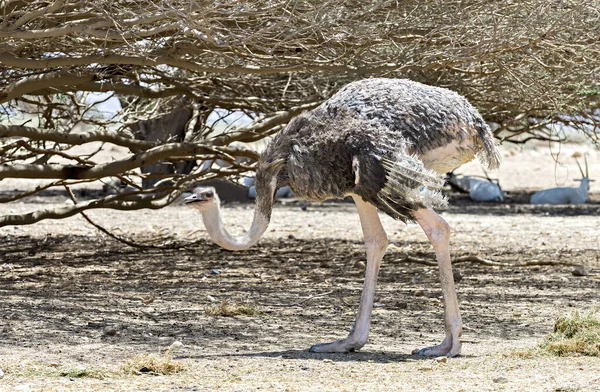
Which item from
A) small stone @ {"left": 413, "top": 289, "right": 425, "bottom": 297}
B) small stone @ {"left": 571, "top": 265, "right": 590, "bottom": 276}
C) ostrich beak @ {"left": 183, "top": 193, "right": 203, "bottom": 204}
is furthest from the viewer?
small stone @ {"left": 571, "top": 265, "right": 590, "bottom": 276}

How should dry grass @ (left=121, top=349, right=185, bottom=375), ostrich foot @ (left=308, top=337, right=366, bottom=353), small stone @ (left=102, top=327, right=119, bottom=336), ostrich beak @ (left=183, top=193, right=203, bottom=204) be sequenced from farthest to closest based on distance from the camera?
small stone @ (left=102, top=327, right=119, bottom=336), ostrich beak @ (left=183, top=193, right=203, bottom=204), ostrich foot @ (left=308, top=337, right=366, bottom=353), dry grass @ (left=121, top=349, right=185, bottom=375)

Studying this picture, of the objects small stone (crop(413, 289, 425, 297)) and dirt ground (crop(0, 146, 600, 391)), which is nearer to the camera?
dirt ground (crop(0, 146, 600, 391))

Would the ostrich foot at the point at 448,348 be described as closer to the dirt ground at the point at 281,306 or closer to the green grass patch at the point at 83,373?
Result: the dirt ground at the point at 281,306

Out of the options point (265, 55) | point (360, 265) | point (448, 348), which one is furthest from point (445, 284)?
point (360, 265)

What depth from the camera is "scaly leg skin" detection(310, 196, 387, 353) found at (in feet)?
20.5

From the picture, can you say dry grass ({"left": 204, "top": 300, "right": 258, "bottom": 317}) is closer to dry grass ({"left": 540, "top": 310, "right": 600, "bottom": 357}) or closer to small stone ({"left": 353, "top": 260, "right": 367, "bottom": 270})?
dry grass ({"left": 540, "top": 310, "right": 600, "bottom": 357})

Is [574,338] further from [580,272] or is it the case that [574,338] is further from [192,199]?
[580,272]

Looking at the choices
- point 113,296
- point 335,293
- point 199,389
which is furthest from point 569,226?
point 199,389

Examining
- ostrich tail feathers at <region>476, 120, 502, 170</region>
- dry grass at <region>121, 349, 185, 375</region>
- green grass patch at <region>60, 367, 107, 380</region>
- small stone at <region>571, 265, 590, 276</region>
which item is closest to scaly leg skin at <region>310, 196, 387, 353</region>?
ostrich tail feathers at <region>476, 120, 502, 170</region>

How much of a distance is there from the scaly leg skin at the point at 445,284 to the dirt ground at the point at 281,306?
12cm

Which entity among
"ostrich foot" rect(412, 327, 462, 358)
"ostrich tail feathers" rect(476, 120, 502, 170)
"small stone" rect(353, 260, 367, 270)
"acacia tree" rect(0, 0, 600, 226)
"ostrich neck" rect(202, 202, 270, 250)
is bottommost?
"ostrich foot" rect(412, 327, 462, 358)

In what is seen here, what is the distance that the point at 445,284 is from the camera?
618 cm

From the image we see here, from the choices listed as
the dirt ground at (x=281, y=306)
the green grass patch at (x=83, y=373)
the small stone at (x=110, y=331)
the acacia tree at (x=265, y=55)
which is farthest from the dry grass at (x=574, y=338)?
the small stone at (x=110, y=331)

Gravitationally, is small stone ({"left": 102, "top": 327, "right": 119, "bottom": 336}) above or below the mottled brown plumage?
below
